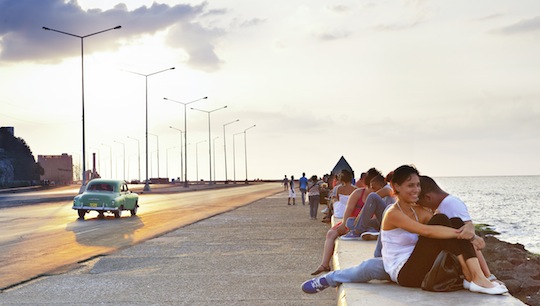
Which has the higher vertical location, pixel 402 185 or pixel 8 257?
pixel 402 185

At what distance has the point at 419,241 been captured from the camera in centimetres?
806

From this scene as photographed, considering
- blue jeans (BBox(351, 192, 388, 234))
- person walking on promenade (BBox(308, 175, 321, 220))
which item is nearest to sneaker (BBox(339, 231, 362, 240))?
blue jeans (BBox(351, 192, 388, 234))

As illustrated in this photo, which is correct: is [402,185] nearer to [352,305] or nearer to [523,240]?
[352,305]

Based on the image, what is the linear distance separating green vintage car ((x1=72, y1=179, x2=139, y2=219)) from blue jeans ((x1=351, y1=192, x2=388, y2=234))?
18.3 m

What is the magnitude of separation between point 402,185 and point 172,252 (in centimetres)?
917

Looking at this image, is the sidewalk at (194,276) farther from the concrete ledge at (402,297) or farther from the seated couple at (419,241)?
the concrete ledge at (402,297)

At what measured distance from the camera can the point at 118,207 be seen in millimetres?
31234

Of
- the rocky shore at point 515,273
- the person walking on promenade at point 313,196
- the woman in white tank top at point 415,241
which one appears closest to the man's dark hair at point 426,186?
the woman in white tank top at point 415,241

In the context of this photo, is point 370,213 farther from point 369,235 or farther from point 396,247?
point 396,247

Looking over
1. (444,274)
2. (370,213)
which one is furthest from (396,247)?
(370,213)

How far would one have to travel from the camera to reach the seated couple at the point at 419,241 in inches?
310

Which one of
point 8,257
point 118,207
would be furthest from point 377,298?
point 118,207

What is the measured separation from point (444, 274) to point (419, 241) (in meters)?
0.42

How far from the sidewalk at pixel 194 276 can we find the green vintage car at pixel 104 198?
36.0 ft
